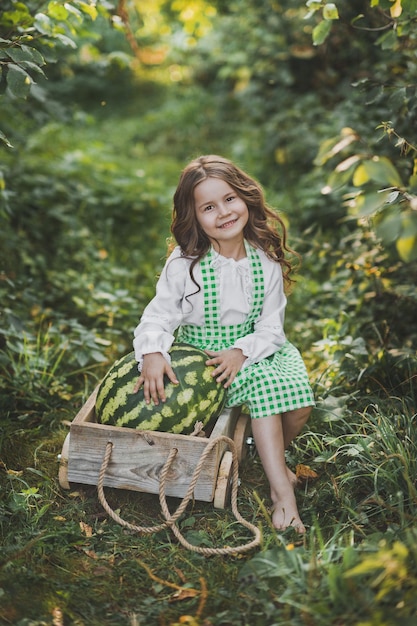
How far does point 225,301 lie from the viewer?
10.3ft

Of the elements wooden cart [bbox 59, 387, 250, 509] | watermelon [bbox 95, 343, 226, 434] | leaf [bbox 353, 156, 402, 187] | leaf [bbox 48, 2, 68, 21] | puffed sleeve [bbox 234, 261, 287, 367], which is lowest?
wooden cart [bbox 59, 387, 250, 509]

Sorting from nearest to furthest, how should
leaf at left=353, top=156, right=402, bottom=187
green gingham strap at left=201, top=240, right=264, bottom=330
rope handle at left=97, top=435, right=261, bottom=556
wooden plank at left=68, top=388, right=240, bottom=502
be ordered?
leaf at left=353, top=156, right=402, bottom=187, rope handle at left=97, top=435, right=261, bottom=556, wooden plank at left=68, top=388, right=240, bottom=502, green gingham strap at left=201, top=240, right=264, bottom=330

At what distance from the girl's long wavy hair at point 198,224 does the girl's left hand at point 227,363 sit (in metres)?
0.43

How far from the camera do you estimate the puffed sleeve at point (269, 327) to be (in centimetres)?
304

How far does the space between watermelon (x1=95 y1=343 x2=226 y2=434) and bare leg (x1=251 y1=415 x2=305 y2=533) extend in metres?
0.23

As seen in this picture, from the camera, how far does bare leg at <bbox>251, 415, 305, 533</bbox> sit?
2726 millimetres

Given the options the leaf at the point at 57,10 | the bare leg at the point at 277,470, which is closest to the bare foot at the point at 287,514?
the bare leg at the point at 277,470

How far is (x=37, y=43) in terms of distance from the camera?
3.53 m

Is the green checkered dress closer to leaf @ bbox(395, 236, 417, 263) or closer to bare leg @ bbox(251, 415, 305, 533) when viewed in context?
bare leg @ bbox(251, 415, 305, 533)

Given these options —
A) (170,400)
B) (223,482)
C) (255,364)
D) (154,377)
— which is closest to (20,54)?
(154,377)

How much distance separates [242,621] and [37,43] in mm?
3001

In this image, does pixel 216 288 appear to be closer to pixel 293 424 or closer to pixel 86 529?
pixel 293 424

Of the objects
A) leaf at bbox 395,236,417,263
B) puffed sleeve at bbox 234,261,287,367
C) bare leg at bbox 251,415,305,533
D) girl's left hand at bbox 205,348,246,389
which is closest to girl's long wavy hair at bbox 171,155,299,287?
puffed sleeve at bbox 234,261,287,367

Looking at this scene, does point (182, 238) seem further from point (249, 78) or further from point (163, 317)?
point (249, 78)
